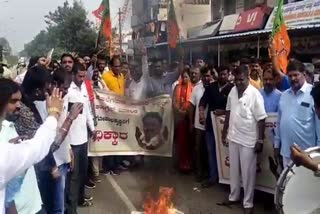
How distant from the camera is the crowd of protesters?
3.56m

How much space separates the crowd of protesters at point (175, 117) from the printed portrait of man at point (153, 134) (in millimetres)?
238

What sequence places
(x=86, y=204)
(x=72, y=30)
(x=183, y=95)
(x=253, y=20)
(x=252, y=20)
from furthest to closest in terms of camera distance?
(x=72, y=30)
(x=252, y=20)
(x=253, y=20)
(x=183, y=95)
(x=86, y=204)

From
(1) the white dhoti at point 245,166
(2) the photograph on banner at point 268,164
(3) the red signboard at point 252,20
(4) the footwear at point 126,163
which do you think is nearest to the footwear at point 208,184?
(2) the photograph on banner at point 268,164

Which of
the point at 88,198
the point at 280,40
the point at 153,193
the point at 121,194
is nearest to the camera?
the point at 153,193

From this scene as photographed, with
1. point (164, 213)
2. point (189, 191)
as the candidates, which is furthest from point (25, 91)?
point (189, 191)

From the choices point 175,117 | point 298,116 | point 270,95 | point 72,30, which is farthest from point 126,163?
point 72,30

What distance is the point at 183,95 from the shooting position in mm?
7902

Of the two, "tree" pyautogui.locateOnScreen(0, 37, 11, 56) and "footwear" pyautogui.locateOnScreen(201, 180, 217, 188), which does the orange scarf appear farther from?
"tree" pyautogui.locateOnScreen(0, 37, 11, 56)

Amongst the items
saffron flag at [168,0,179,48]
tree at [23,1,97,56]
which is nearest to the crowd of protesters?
saffron flag at [168,0,179,48]

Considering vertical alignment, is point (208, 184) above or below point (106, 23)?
below

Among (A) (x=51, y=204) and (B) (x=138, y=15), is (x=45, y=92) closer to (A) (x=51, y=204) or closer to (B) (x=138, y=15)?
(A) (x=51, y=204)

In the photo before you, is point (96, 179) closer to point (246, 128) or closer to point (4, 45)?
point (246, 128)

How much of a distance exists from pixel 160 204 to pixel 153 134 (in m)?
3.12

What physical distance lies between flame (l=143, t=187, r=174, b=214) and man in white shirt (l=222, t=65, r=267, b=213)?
2.97ft
